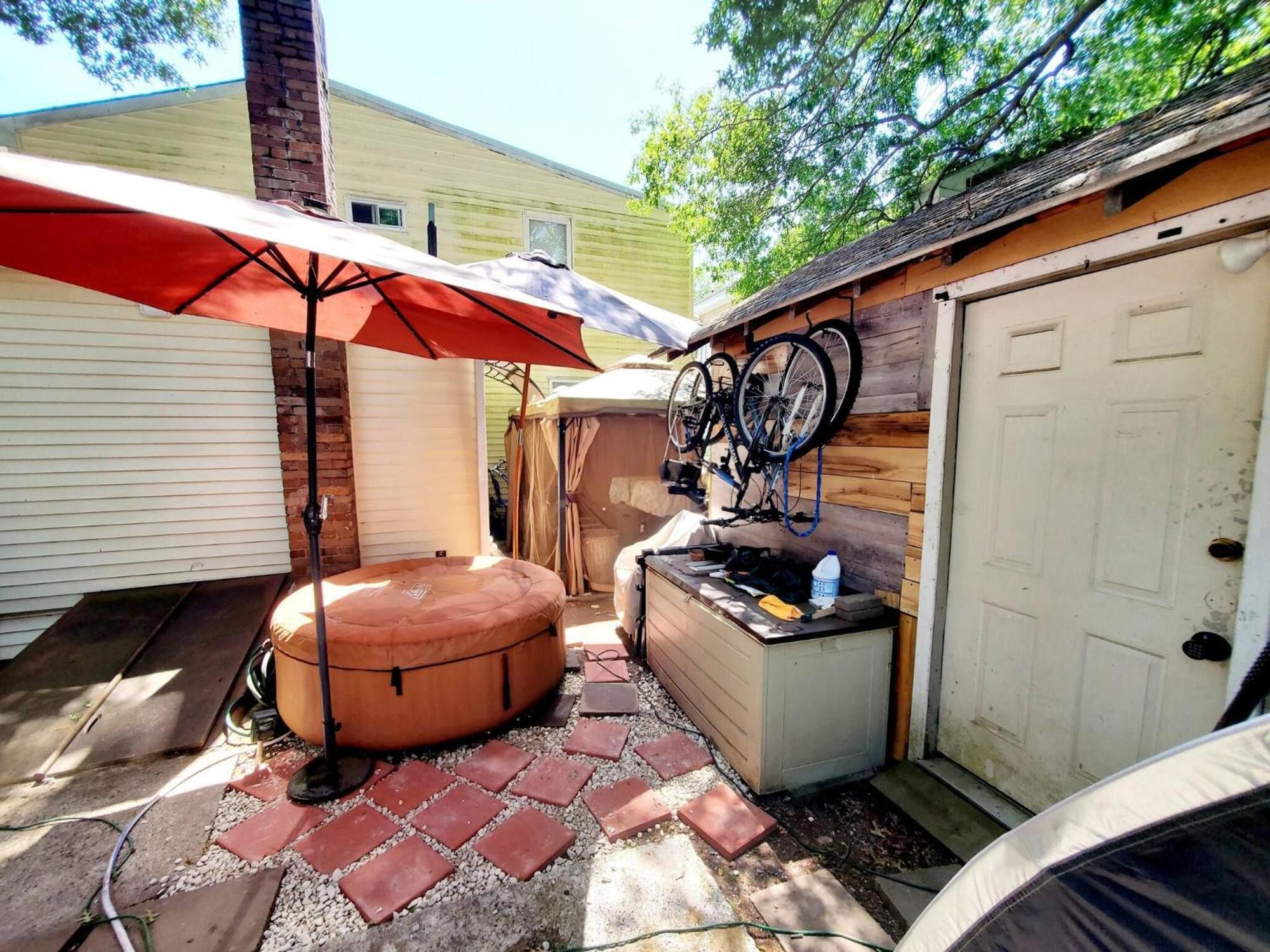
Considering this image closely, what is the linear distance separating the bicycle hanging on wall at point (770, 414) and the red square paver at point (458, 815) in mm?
2177

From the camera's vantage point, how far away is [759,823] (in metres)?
2.27

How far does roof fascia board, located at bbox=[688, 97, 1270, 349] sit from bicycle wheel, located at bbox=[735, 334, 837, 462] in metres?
0.78

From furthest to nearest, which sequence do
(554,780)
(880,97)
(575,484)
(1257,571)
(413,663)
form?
1. (575,484)
2. (880,97)
3. (413,663)
4. (554,780)
5. (1257,571)

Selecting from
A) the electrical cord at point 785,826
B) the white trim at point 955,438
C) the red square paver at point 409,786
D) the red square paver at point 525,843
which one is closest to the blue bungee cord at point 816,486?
the white trim at point 955,438

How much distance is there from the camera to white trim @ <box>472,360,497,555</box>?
193 inches

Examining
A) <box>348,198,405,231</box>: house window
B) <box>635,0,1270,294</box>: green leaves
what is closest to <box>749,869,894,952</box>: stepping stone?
<box>635,0,1270,294</box>: green leaves

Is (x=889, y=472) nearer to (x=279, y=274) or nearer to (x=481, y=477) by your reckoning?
(x=279, y=274)

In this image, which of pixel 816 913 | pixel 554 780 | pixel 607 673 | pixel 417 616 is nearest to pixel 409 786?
pixel 554 780

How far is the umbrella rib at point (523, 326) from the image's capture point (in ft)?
8.61

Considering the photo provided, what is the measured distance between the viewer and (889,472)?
269 centimetres

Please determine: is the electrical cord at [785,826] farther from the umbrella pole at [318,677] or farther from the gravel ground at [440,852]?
the umbrella pole at [318,677]

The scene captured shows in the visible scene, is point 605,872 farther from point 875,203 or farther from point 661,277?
point 661,277

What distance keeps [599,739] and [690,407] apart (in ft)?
8.81

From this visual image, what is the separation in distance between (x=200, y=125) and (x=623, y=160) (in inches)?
225
